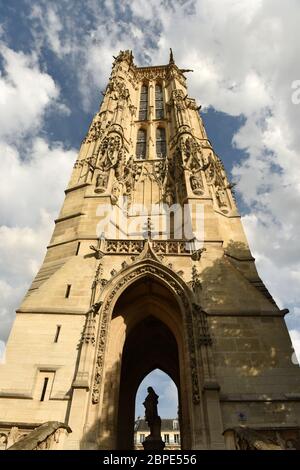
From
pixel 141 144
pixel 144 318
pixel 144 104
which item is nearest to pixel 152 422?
pixel 144 318

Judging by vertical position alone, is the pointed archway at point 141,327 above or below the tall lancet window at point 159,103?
below

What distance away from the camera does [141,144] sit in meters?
22.3

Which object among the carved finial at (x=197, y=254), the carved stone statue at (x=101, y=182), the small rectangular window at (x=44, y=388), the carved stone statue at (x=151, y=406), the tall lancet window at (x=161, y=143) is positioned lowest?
the small rectangular window at (x=44, y=388)

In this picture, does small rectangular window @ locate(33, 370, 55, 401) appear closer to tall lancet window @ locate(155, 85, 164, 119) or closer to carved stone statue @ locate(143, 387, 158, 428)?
carved stone statue @ locate(143, 387, 158, 428)

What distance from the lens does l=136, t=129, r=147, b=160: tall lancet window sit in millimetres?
21138

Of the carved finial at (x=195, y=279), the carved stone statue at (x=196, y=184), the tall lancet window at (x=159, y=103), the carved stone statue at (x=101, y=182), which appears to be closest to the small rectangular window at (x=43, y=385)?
the carved finial at (x=195, y=279)

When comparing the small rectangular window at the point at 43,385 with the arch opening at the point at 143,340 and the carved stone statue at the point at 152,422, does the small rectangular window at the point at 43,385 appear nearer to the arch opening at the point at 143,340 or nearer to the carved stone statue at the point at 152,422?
the arch opening at the point at 143,340

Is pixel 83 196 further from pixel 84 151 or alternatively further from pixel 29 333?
pixel 29 333

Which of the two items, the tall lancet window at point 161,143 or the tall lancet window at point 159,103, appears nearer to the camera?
the tall lancet window at point 161,143

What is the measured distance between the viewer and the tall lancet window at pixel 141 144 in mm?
21138

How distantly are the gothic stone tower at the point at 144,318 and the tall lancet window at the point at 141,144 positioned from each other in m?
2.68

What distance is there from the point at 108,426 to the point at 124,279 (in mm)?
4507

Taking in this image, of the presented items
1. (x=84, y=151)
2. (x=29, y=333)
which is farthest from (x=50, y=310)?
(x=84, y=151)

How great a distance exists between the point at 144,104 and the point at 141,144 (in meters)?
6.39
